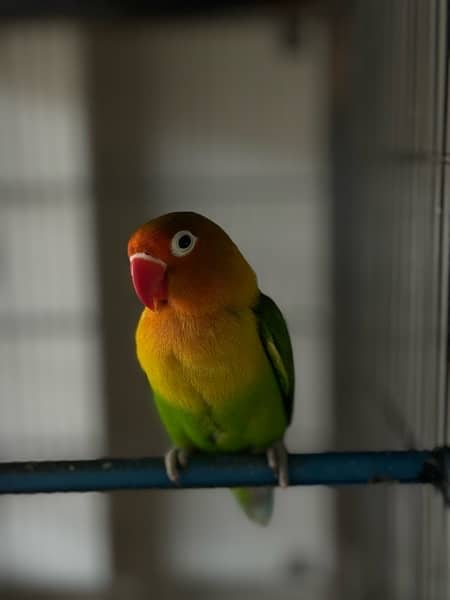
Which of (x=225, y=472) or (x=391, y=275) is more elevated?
(x=391, y=275)

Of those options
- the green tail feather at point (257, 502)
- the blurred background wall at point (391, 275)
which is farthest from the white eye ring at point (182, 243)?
the green tail feather at point (257, 502)

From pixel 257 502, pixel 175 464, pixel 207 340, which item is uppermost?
pixel 207 340

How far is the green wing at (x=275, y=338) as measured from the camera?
24.8 inches

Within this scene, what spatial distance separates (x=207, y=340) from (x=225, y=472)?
0.11 m

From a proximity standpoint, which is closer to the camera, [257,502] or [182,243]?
[182,243]

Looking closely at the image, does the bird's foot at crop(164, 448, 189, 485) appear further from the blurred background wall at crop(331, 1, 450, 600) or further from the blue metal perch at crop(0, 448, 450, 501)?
the blurred background wall at crop(331, 1, 450, 600)

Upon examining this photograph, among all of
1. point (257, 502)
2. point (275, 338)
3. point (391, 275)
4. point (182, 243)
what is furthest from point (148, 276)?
point (391, 275)

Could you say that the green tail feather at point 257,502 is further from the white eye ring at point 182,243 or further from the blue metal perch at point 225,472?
the white eye ring at point 182,243

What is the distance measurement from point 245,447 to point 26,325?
0.77 metres

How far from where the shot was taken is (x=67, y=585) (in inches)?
57.1

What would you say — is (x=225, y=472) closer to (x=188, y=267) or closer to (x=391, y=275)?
(x=188, y=267)

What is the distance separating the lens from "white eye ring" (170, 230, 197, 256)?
0.52 meters

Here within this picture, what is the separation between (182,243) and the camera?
1.74ft

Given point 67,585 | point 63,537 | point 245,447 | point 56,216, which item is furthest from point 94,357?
point 245,447
